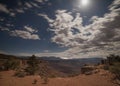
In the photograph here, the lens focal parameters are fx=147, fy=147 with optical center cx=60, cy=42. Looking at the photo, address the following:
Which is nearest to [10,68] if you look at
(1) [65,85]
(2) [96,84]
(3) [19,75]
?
(3) [19,75]

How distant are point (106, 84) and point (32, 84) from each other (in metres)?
6.42

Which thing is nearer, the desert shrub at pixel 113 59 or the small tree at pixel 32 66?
the small tree at pixel 32 66

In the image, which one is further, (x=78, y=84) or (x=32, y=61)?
(x=32, y=61)

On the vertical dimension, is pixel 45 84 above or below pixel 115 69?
below

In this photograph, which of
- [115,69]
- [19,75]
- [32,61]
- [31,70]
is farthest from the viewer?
[32,61]

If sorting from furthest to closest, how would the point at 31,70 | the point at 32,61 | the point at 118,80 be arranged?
the point at 32,61 → the point at 31,70 → the point at 118,80

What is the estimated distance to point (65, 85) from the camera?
12.7 metres

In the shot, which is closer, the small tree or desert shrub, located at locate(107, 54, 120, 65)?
the small tree

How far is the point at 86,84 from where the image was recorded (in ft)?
41.7

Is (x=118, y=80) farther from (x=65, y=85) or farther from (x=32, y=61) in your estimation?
(x=32, y=61)

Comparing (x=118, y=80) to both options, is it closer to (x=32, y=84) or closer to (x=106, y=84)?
(x=106, y=84)

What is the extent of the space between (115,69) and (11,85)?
8889 mm

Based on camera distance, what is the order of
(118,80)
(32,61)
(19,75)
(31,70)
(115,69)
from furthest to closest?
(32,61)
(31,70)
(19,75)
(118,80)
(115,69)

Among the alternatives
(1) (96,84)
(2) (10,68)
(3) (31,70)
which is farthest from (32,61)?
(1) (96,84)
